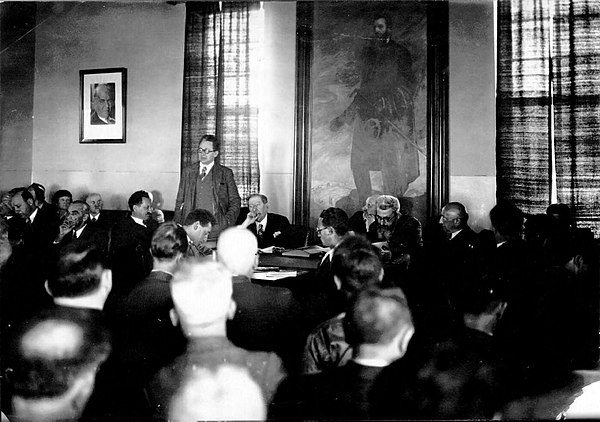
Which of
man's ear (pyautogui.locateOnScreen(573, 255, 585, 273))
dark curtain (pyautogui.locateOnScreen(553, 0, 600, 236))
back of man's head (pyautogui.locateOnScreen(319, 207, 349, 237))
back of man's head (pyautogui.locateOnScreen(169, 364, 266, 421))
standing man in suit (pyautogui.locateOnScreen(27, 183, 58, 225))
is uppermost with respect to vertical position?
dark curtain (pyautogui.locateOnScreen(553, 0, 600, 236))

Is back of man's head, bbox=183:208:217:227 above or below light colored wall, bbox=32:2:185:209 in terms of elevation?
below

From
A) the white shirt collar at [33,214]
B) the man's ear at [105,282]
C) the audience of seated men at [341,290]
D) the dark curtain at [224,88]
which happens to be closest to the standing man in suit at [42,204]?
the white shirt collar at [33,214]

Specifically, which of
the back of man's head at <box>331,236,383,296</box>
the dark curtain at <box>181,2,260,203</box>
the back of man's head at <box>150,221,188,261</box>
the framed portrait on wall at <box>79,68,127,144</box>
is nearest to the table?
the back of man's head at <box>150,221,188,261</box>

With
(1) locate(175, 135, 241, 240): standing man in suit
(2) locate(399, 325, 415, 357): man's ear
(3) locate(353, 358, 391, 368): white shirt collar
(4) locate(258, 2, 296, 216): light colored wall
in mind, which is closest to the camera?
(3) locate(353, 358, 391, 368): white shirt collar

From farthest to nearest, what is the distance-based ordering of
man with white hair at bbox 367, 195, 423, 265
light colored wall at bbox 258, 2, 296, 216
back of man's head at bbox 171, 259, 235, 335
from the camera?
light colored wall at bbox 258, 2, 296, 216 → man with white hair at bbox 367, 195, 423, 265 → back of man's head at bbox 171, 259, 235, 335

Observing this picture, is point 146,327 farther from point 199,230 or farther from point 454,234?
point 454,234

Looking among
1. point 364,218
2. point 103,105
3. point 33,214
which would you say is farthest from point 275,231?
point 33,214

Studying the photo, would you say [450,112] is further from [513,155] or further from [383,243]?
[383,243]

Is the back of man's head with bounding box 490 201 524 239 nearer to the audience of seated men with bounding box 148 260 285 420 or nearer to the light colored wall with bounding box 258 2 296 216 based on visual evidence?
the audience of seated men with bounding box 148 260 285 420

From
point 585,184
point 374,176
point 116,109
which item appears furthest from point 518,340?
point 116,109

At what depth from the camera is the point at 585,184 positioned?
3.05 meters

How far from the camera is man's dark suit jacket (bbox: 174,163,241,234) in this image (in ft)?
13.8

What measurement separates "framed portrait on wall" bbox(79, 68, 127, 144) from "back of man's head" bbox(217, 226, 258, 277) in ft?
6.58

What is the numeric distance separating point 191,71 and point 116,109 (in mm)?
1007
